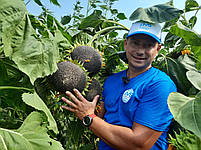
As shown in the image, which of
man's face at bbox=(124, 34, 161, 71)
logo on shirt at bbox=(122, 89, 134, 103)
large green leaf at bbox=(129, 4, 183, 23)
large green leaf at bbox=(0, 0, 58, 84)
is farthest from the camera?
man's face at bbox=(124, 34, 161, 71)

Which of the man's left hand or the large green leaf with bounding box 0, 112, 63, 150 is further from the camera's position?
the man's left hand

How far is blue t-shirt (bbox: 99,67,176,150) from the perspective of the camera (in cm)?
168

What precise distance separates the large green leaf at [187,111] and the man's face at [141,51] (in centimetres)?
72

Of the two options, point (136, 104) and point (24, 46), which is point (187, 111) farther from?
point (24, 46)

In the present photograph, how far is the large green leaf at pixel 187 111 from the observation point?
3.59 feet

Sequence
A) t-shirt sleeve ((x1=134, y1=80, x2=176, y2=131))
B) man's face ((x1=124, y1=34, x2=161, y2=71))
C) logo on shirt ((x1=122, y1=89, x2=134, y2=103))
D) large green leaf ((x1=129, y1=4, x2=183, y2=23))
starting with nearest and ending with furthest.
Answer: large green leaf ((x1=129, y1=4, x2=183, y2=23)) → t-shirt sleeve ((x1=134, y1=80, x2=176, y2=131)) → logo on shirt ((x1=122, y1=89, x2=134, y2=103)) → man's face ((x1=124, y1=34, x2=161, y2=71))

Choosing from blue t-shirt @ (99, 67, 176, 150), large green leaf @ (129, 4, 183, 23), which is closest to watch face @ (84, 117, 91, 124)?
blue t-shirt @ (99, 67, 176, 150)

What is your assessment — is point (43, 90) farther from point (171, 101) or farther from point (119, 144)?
point (171, 101)

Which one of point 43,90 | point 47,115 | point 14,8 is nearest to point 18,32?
point 14,8

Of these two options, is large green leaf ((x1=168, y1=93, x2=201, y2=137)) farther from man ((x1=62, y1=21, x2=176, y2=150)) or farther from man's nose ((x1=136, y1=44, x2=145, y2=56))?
man's nose ((x1=136, y1=44, x2=145, y2=56))

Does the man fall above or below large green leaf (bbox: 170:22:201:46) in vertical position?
below

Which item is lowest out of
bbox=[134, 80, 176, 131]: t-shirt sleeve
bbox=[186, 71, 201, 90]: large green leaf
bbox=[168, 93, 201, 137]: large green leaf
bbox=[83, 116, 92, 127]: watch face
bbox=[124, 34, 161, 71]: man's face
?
bbox=[83, 116, 92, 127]: watch face

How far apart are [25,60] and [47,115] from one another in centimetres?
31

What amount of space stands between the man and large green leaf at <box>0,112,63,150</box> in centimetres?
37
